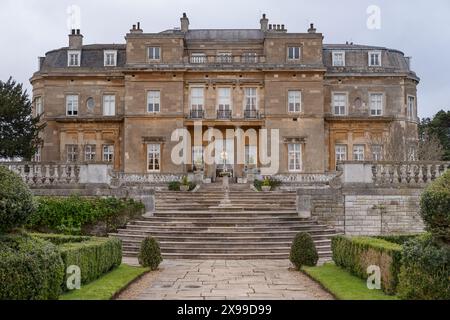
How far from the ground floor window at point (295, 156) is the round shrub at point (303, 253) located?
78.7 ft

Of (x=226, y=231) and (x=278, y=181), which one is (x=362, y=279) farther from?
(x=278, y=181)

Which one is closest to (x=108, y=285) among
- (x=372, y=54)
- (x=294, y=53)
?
(x=294, y=53)

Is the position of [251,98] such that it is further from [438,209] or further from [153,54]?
[438,209]

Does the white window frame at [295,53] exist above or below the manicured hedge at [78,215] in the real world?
above

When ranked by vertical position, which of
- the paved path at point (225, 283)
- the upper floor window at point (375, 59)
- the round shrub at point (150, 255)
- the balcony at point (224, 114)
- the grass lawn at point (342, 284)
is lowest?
the paved path at point (225, 283)

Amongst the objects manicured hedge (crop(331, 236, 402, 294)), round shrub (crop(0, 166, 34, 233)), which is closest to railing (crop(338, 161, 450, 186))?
manicured hedge (crop(331, 236, 402, 294))

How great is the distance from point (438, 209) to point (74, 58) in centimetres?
3700

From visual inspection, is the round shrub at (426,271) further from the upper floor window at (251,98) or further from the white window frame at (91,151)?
the white window frame at (91,151)

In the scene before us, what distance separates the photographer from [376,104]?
41.3 metres

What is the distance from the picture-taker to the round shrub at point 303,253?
1489 cm

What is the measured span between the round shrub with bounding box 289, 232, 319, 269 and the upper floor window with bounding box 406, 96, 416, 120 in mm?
29189

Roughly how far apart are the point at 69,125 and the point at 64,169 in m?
20.7

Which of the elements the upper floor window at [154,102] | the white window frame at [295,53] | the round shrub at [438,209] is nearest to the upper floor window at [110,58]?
the upper floor window at [154,102]

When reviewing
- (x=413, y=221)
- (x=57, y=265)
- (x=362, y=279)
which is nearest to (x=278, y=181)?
(x=413, y=221)
